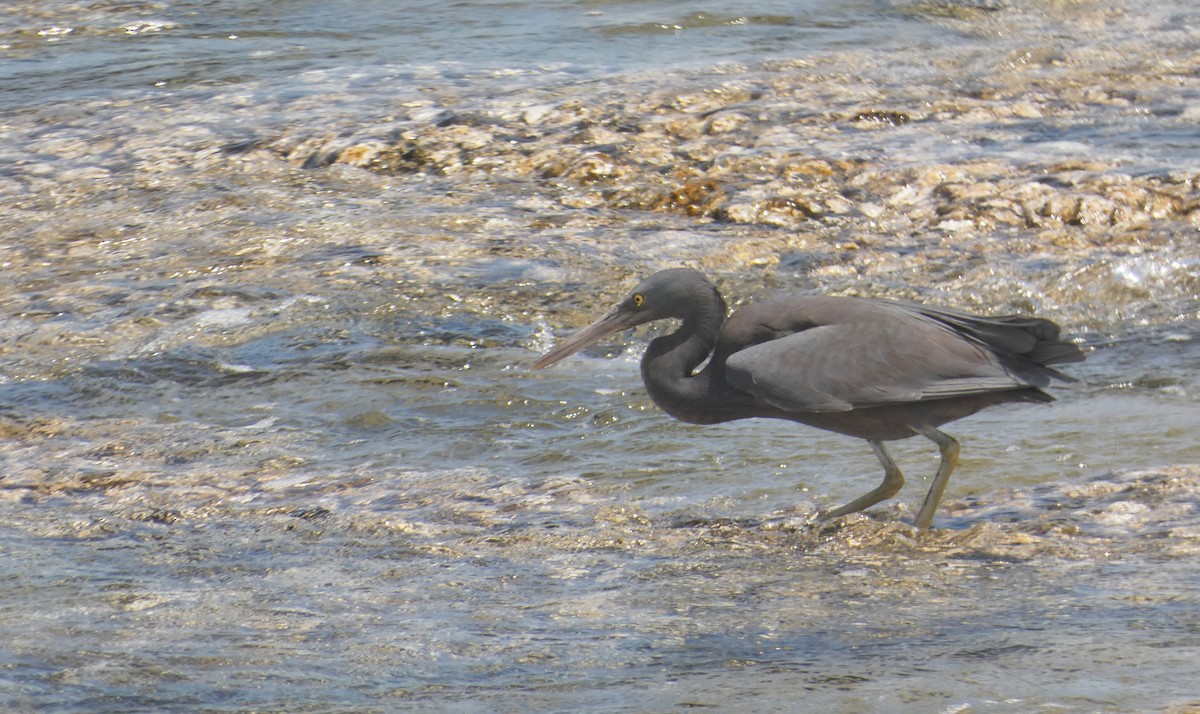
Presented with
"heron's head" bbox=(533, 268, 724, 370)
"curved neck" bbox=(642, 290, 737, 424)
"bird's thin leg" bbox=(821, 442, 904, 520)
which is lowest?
"bird's thin leg" bbox=(821, 442, 904, 520)

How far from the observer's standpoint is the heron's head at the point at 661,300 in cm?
571

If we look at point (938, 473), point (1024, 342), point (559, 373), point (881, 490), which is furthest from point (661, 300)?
point (559, 373)

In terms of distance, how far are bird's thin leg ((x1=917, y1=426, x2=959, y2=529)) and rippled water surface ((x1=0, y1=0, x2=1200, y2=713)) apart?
9 cm

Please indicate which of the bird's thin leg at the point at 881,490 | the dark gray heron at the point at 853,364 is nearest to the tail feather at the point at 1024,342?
the dark gray heron at the point at 853,364

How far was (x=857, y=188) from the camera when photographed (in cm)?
896

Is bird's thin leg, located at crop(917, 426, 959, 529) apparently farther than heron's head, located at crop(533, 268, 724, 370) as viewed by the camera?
No

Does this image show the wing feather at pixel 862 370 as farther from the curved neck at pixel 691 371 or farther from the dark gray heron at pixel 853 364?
the curved neck at pixel 691 371

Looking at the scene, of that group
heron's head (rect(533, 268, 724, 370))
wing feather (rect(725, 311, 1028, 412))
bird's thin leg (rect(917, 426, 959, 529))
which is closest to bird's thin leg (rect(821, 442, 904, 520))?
bird's thin leg (rect(917, 426, 959, 529))

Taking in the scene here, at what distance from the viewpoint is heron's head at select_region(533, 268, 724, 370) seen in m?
5.71

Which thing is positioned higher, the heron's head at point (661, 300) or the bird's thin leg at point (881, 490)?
the heron's head at point (661, 300)

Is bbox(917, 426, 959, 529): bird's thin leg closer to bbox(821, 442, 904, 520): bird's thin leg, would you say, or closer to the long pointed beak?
bbox(821, 442, 904, 520): bird's thin leg

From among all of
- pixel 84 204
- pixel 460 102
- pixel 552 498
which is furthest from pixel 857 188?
pixel 84 204

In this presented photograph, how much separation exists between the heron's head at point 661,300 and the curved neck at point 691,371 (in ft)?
0.09

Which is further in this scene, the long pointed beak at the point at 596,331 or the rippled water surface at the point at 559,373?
the long pointed beak at the point at 596,331
